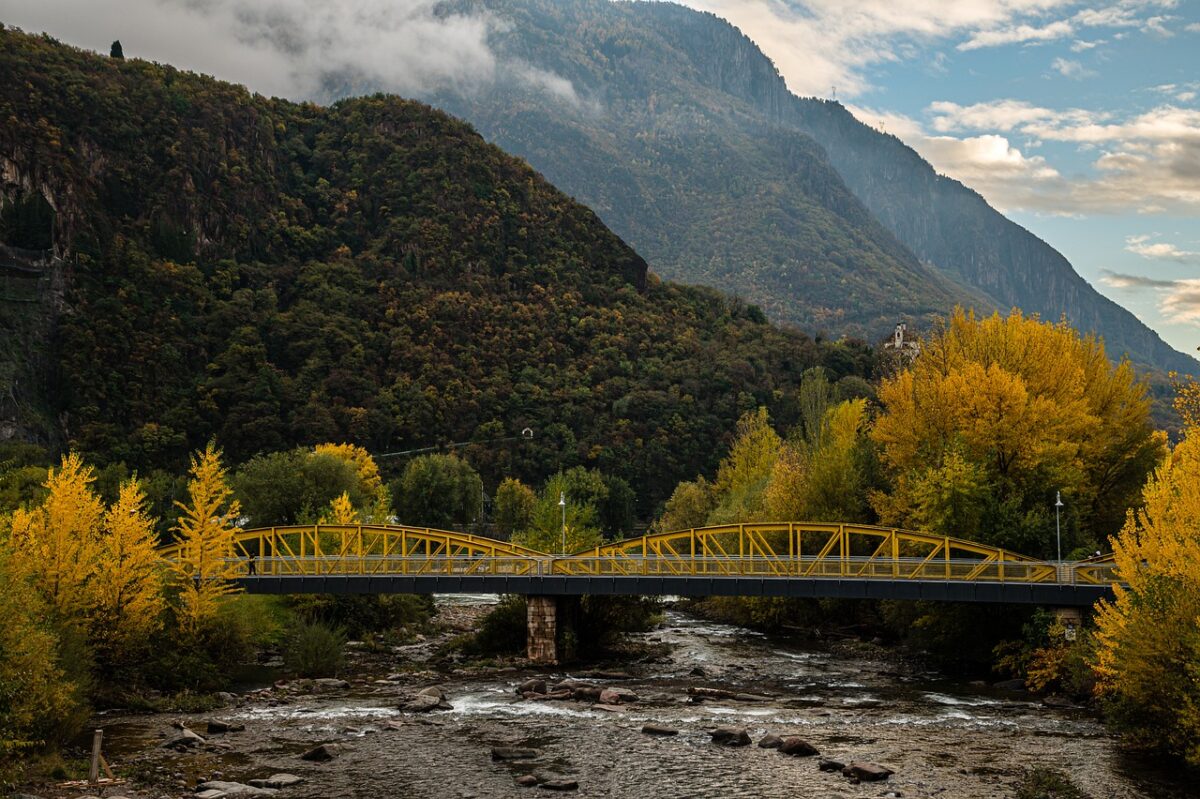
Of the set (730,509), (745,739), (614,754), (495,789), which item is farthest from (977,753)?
(730,509)

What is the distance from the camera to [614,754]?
38.4m

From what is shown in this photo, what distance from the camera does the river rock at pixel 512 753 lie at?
37.9 m

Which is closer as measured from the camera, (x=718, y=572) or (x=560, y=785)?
(x=560, y=785)

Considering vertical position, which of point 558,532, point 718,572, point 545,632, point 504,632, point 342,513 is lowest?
point 504,632

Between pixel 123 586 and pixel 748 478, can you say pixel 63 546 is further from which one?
pixel 748 478

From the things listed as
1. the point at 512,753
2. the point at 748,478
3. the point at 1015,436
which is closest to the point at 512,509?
the point at 748,478

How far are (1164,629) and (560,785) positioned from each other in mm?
20118

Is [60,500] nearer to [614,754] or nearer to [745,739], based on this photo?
[614,754]

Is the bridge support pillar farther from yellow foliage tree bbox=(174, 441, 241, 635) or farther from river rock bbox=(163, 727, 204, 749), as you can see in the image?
river rock bbox=(163, 727, 204, 749)

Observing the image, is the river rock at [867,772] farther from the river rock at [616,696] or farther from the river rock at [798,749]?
the river rock at [616,696]

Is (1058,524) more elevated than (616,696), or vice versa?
(1058,524)

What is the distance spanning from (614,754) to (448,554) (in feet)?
93.0

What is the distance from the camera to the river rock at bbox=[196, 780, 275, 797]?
1261 inches

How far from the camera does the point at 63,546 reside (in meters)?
44.4
